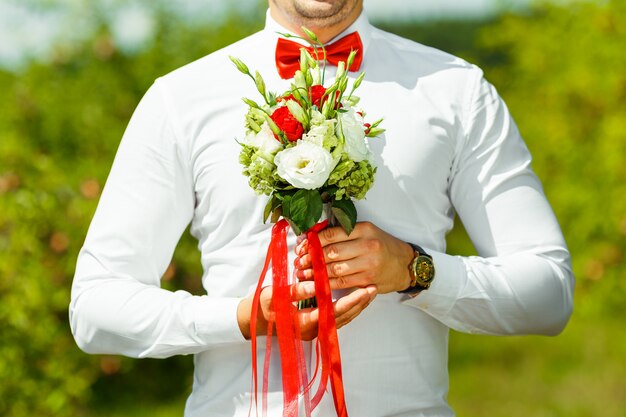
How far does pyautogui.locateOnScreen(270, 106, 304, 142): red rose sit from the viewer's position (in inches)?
100

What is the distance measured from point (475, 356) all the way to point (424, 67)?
18.8 feet

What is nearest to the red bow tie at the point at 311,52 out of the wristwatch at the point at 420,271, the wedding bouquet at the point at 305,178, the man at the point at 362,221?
the man at the point at 362,221

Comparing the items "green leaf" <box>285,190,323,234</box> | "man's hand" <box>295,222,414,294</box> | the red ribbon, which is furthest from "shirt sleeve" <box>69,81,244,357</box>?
"green leaf" <box>285,190,323,234</box>

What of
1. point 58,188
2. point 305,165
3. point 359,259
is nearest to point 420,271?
point 359,259

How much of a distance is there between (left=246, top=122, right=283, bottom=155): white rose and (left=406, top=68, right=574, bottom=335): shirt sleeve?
0.65 meters

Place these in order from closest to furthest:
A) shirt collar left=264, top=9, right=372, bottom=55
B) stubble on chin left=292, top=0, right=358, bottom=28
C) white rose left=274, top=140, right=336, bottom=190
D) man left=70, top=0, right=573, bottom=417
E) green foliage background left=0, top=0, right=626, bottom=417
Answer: white rose left=274, top=140, right=336, bottom=190 < man left=70, top=0, right=573, bottom=417 < stubble on chin left=292, top=0, right=358, bottom=28 < shirt collar left=264, top=9, right=372, bottom=55 < green foliage background left=0, top=0, right=626, bottom=417

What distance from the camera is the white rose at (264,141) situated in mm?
2570

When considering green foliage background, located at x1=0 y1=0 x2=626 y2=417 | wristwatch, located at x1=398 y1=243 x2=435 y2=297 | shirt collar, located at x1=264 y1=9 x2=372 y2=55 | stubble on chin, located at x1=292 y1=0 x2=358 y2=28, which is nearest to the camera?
wristwatch, located at x1=398 y1=243 x2=435 y2=297

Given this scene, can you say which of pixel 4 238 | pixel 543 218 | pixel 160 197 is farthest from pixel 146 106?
pixel 4 238

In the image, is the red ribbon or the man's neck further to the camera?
the man's neck

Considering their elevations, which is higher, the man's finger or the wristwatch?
the man's finger

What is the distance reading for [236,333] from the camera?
9.40ft

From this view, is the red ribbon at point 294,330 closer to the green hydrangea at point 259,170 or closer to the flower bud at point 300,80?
the green hydrangea at point 259,170

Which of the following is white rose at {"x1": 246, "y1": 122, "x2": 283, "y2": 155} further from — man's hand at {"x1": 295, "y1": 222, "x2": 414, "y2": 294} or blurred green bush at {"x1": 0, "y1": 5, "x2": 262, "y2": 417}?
blurred green bush at {"x1": 0, "y1": 5, "x2": 262, "y2": 417}
